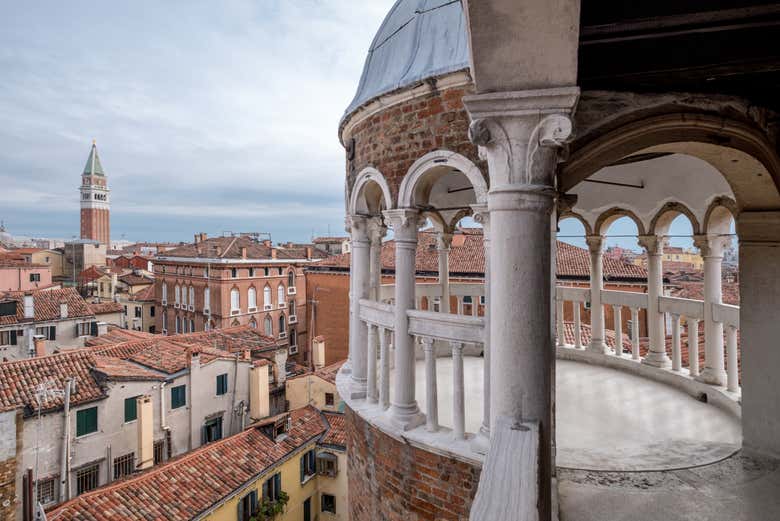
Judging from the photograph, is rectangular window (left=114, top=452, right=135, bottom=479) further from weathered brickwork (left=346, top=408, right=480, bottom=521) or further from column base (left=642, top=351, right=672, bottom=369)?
column base (left=642, top=351, right=672, bottom=369)

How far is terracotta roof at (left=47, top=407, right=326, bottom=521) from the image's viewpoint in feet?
44.0

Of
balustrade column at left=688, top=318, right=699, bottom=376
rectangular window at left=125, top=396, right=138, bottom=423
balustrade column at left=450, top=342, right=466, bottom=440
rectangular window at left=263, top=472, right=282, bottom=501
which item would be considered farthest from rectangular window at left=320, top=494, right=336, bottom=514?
balustrade column at left=450, top=342, right=466, bottom=440

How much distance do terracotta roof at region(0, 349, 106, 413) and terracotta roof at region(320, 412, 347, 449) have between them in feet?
29.4

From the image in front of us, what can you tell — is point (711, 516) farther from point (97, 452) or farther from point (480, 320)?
point (97, 452)

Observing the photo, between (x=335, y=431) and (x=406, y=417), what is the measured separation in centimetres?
1703

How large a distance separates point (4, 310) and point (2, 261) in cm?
2444

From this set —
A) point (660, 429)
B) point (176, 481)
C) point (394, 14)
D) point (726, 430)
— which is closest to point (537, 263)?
point (660, 429)

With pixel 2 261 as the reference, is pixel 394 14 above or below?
above

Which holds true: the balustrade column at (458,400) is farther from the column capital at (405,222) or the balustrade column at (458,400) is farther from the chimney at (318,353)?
the chimney at (318,353)

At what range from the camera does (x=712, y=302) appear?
22.3ft

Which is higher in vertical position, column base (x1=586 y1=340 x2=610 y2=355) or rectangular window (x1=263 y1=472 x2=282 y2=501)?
column base (x1=586 y1=340 x2=610 y2=355)

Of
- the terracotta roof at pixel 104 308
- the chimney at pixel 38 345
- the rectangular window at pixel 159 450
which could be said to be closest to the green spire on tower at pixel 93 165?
the terracotta roof at pixel 104 308

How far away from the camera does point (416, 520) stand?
202 inches

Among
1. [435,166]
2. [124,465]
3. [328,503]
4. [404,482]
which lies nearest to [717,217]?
[435,166]
